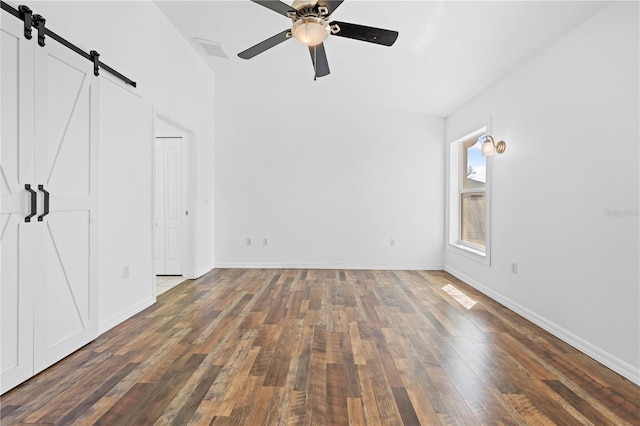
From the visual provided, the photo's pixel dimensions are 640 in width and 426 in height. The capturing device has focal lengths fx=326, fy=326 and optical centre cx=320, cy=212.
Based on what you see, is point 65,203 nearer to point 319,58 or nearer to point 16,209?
point 16,209

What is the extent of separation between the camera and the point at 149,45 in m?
3.49

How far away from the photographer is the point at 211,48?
438cm

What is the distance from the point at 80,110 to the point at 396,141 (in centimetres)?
434

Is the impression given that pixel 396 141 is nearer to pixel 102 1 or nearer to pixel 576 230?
pixel 576 230

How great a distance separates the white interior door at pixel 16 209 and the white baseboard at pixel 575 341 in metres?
3.72

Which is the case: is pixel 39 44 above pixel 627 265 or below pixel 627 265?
above

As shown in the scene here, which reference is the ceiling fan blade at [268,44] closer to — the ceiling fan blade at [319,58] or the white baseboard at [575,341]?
the ceiling fan blade at [319,58]

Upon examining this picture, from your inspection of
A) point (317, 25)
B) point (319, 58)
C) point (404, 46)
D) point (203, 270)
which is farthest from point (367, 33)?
point (203, 270)

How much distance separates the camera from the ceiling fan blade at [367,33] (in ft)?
7.55

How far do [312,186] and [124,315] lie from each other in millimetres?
3312

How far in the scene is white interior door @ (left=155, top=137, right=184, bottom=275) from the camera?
490cm

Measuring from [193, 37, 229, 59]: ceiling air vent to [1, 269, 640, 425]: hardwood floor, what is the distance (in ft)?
10.7

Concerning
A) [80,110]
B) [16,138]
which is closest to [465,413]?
[16,138]

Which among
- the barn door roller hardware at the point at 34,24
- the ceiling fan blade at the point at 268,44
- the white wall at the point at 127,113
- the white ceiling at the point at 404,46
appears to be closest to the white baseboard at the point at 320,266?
the white wall at the point at 127,113
